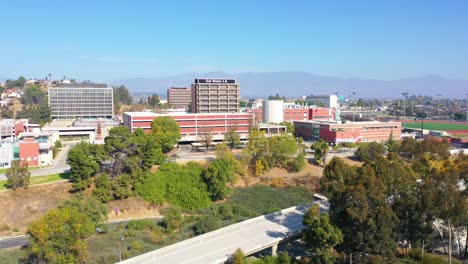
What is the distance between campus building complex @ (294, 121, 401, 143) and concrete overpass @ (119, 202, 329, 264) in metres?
40.3

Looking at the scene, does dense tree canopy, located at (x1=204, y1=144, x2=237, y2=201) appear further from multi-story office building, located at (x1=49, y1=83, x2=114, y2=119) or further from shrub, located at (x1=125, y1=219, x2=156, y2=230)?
multi-story office building, located at (x1=49, y1=83, x2=114, y2=119)

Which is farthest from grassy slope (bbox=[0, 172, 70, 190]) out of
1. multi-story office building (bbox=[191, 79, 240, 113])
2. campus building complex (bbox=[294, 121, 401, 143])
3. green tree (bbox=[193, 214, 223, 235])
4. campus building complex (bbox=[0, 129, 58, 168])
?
campus building complex (bbox=[294, 121, 401, 143])

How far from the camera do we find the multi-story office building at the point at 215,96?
Result: 296 ft

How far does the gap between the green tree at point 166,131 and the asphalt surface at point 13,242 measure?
26992mm

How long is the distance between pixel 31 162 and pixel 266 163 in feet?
112

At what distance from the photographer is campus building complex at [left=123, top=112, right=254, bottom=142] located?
72.6 m

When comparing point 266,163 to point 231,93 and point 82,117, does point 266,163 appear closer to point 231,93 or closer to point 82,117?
point 231,93

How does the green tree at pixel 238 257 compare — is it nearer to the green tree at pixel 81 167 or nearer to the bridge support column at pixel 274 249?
the bridge support column at pixel 274 249

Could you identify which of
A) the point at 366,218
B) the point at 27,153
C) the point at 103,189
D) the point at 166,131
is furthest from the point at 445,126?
the point at 27,153

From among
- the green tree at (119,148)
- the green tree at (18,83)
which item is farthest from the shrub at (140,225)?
the green tree at (18,83)

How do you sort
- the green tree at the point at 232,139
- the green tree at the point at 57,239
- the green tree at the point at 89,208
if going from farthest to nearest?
the green tree at the point at 232,139
the green tree at the point at 89,208
the green tree at the point at 57,239

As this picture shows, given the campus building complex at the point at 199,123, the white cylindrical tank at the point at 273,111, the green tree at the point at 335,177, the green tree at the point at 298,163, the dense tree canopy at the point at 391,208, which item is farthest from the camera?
the white cylindrical tank at the point at 273,111

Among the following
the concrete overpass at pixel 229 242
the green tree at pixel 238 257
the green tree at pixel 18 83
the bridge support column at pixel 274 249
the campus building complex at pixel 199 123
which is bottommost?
the bridge support column at pixel 274 249

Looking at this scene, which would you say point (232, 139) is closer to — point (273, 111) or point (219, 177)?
point (219, 177)
